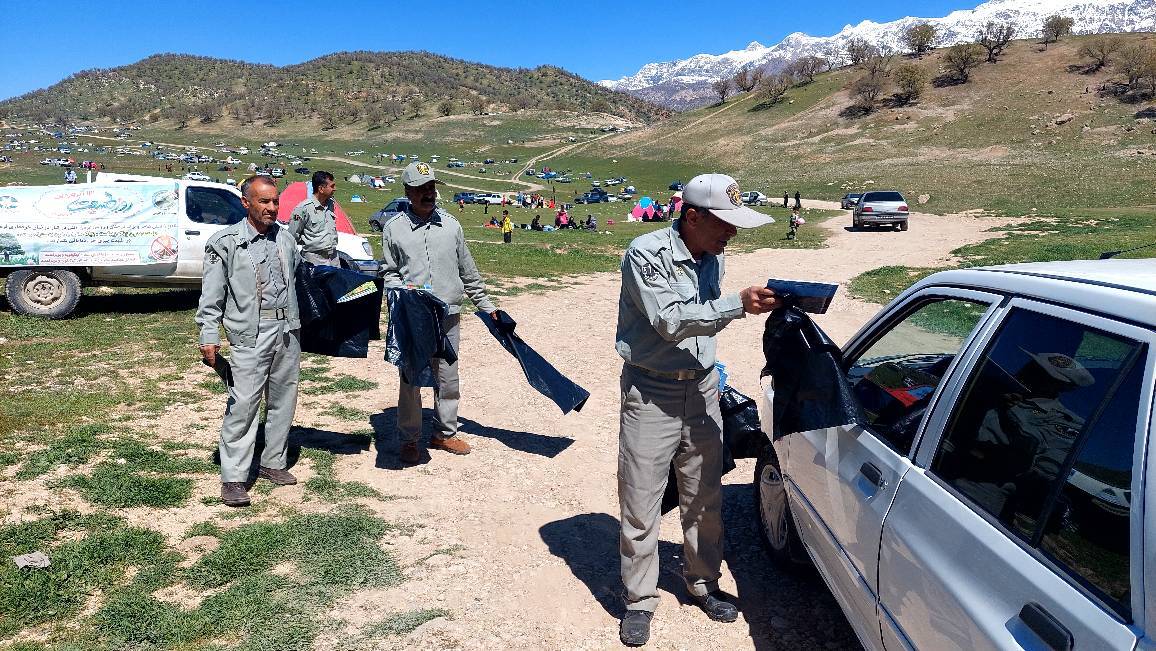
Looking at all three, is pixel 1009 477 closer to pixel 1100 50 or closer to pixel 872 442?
pixel 872 442

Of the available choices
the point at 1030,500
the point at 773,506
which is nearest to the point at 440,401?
the point at 773,506

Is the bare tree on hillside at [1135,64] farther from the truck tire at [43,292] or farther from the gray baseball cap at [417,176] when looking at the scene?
the truck tire at [43,292]

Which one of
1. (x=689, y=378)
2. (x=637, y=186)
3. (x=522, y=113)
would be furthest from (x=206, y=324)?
(x=522, y=113)

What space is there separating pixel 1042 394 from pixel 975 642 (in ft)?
2.55

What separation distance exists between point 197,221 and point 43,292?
2103 mm

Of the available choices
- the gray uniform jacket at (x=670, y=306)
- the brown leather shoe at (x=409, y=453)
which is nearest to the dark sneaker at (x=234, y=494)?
the brown leather shoe at (x=409, y=453)

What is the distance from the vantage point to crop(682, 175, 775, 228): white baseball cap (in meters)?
3.10

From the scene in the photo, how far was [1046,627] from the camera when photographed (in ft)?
5.93

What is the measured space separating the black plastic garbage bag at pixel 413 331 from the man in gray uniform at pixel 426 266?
113 millimetres

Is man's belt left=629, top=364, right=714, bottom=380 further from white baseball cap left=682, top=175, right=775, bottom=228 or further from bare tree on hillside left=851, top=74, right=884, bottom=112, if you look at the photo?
bare tree on hillside left=851, top=74, right=884, bottom=112

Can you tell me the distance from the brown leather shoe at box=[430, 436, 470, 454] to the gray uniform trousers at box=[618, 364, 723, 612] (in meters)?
2.67

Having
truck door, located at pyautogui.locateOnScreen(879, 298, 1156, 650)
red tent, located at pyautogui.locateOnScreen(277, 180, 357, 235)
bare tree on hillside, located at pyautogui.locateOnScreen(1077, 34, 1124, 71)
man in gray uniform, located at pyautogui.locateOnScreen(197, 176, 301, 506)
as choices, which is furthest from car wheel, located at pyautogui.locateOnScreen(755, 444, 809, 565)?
bare tree on hillside, located at pyautogui.locateOnScreen(1077, 34, 1124, 71)

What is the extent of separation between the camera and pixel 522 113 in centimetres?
14312

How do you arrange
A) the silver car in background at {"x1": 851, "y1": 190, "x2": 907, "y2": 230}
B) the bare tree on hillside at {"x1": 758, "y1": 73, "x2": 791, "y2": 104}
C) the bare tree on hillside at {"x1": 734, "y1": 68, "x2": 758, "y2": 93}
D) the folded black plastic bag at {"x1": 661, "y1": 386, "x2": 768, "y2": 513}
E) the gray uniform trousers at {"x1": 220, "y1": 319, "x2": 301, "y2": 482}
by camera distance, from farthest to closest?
1. the bare tree on hillside at {"x1": 734, "y1": 68, "x2": 758, "y2": 93}
2. the bare tree on hillside at {"x1": 758, "y1": 73, "x2": 791, "y2": 104}
3. the silver car in background at {"x1": 851, "y1": 190, "x2": 907, "y2": 230}
4. the gray uniform trousers at {"x1": 220, "y1": 319, "x2": 301, "y2": 482}
5. the folded black plastic bag at {"x1": 661, "y1": 386, "x2": 768, "y2": 513}
